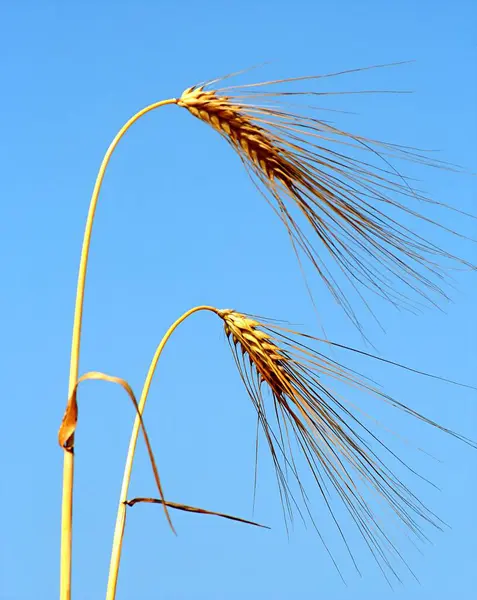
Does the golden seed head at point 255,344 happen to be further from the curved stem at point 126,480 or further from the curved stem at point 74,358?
the curved stem at point 74,358

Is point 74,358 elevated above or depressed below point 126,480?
above

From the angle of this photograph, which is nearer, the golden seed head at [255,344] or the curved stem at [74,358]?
the curved stem at [74,358]

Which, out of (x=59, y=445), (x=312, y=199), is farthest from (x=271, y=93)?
(x=59, y=445)

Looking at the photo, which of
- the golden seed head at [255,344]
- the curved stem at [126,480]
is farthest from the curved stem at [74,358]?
the golden seed head at [255,344]

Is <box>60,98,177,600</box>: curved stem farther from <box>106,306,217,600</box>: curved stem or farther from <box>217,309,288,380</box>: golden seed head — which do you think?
<box>217,309,288,380</box>: golden seed head

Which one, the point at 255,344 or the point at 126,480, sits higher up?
the point at 255,344

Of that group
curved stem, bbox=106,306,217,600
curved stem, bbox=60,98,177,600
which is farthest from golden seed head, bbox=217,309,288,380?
curved stem, bbox=60,98,177,600

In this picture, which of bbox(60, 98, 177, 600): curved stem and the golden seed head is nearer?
bbox(60, 98, 177, 600): curved stem

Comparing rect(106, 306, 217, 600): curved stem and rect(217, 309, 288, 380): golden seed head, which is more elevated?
rect(217, 309, 288, 380): golden seed head
